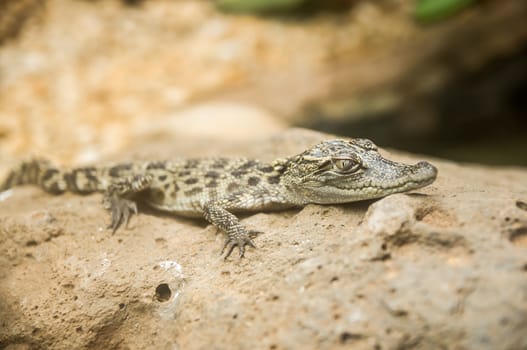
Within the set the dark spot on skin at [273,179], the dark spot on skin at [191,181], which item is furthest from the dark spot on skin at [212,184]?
the dark spot on skin at [273,179]

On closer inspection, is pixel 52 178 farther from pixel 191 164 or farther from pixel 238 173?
pixel 238 173

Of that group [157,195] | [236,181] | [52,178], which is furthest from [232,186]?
[52,178]

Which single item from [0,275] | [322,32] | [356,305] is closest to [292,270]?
[356,305]

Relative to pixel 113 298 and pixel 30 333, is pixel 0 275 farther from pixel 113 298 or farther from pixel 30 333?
pixel 113 298

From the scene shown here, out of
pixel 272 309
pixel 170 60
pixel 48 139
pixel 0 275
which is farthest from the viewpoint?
pixel 170 60

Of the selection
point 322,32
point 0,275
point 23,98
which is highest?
point 322,32

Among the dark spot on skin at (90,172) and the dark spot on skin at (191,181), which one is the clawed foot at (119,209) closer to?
the dark spot on skin at (90,172)
